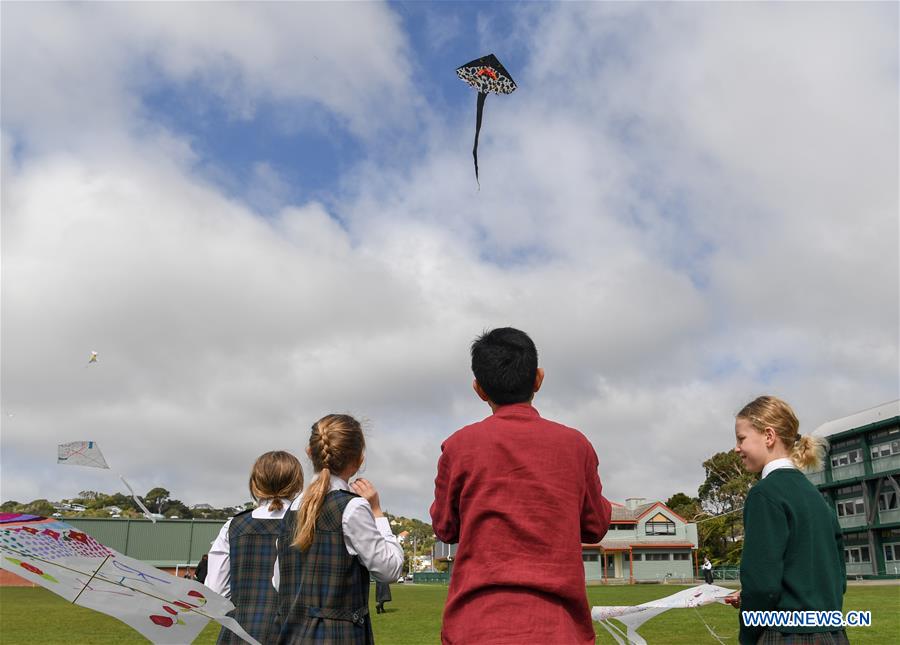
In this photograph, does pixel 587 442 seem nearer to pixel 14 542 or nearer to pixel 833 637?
pixel 833 637

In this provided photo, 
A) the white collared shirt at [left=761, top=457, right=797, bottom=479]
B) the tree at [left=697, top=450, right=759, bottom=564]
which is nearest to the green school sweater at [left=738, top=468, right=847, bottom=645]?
the white collared shirt at [left=761, top=457, right=797, bottom=479]

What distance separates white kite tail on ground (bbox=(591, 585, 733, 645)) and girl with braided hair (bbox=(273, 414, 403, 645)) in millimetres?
1441

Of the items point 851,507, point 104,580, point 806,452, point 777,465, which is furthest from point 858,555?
point 104,580

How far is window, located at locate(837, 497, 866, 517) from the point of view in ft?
153

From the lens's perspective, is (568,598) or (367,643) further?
(367,643)

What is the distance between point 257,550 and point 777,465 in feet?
8.25

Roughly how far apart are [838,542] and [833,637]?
391 mm

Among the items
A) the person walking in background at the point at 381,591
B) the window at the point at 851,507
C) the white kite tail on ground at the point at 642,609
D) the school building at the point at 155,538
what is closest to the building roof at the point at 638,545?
the window at the point at 851,507

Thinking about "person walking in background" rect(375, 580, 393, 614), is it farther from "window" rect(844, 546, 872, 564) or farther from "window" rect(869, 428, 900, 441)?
"window" rect(844, 546, 872, 564)

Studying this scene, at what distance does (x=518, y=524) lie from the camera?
7.27 feet

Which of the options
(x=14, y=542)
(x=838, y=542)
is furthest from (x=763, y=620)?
(x=14, y=542)

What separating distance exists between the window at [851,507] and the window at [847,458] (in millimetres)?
2337

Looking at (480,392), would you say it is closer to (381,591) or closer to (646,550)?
(381,591)

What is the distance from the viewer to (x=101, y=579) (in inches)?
102
